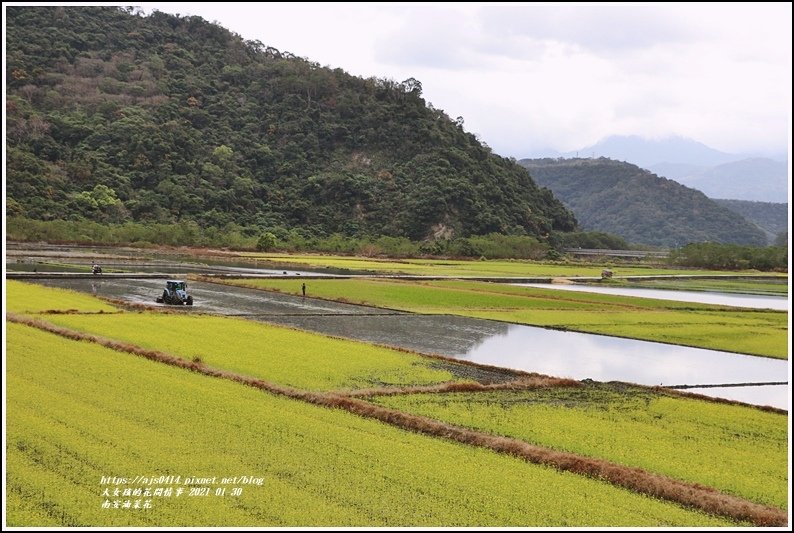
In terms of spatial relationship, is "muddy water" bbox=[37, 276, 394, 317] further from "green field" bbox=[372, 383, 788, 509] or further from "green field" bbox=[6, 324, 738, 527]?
"green field" bbox=[6, 324, 738, 527]

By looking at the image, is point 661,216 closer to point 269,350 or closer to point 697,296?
point 697,296

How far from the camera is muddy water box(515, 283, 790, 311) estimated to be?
45.5 metres

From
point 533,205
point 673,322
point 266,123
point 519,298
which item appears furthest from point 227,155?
point 673,322

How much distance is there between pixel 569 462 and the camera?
1210 centimetres

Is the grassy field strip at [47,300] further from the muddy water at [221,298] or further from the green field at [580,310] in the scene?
the green field at [580,310]

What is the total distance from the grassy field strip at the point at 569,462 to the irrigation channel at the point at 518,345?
8.39 meters

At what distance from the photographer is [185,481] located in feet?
33.1

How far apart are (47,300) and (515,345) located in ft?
61.9

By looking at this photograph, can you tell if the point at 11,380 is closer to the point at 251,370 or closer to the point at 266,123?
the point at 251,370

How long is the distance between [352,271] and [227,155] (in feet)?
198

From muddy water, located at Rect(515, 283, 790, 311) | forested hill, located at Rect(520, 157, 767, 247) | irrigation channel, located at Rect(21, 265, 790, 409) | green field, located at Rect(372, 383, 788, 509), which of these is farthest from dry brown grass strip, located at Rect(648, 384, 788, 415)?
forested hill, located at Rect(520, 157, 767, 247)

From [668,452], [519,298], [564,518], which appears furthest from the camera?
[519,298]

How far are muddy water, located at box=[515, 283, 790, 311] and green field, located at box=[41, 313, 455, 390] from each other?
28.4 meters

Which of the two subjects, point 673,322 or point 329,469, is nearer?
point 329,469
